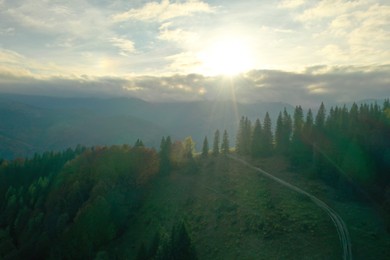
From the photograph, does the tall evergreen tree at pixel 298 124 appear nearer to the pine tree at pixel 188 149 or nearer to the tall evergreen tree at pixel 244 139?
the tall evergreen tree at pixel 244 139

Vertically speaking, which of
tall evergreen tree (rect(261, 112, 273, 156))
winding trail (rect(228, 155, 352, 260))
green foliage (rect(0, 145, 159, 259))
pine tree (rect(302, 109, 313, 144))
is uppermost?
pine tree (rect(302, 109, 313, 144))

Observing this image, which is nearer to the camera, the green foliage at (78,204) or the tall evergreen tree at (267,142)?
the green foliage at (78,204)

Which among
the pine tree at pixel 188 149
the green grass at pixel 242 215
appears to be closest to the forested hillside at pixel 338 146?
the green grass at pixel 242 215

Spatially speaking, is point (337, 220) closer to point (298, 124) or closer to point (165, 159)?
point (298, 124)

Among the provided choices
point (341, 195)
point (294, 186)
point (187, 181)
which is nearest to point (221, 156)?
point (187, 181)

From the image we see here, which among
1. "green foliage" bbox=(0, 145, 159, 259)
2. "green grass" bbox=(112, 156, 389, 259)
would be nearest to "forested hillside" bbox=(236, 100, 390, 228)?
"green grass" bbox=(112, 156, 389, 259)

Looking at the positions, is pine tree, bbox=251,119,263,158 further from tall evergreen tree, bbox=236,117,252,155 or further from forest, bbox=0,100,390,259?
tall evergreen tree, bbox=236,117,252,155

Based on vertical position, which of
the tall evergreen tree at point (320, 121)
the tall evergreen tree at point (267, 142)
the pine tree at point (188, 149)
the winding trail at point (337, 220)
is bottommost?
the winding trail at point (337, 220)

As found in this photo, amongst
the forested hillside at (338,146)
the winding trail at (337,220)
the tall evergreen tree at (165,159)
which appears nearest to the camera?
the winding trail at (337,220)
